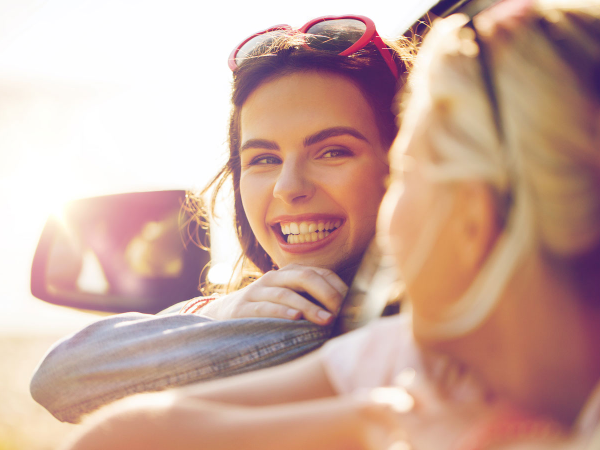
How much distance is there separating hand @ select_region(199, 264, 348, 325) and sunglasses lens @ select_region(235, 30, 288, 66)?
1.40 meters

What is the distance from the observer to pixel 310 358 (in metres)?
1.28

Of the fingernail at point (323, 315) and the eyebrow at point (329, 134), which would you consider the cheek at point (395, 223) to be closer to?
the fingernail at point (323, 315)

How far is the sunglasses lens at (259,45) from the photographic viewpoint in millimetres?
2977

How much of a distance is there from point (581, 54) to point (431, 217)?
Answer: 39 cm

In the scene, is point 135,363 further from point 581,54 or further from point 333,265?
point 581,54

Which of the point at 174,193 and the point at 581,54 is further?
the point at 174,193

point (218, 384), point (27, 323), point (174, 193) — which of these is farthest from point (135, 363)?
point (27, 323)

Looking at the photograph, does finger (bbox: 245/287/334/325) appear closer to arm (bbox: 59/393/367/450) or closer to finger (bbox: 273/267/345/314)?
finger (bbox: 273/267/345/314)

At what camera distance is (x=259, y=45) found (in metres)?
3.04

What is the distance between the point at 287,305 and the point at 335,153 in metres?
0.93

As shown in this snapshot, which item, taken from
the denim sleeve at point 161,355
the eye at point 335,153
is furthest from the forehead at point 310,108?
the denim sleeve at point 161,355

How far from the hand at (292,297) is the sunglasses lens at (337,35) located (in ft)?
4.10

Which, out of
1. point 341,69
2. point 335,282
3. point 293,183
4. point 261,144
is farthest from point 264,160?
point 335,282

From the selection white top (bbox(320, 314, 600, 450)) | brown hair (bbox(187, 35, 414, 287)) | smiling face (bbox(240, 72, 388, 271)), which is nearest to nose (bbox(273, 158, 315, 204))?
smiling face (bbox(240, 72, 388, 271))
